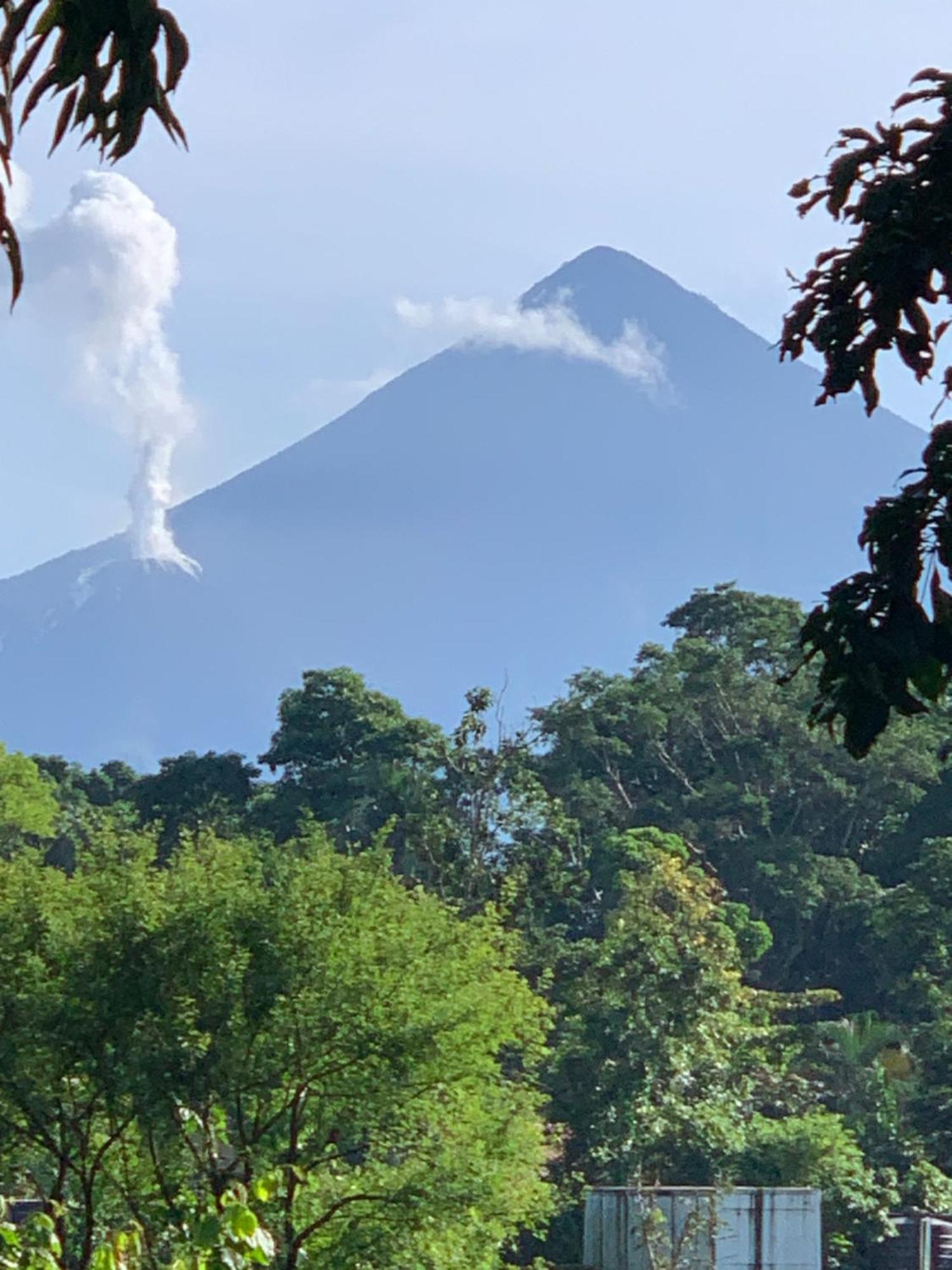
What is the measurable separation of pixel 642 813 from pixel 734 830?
6.24ft

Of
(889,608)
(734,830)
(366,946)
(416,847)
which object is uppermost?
(734,830)

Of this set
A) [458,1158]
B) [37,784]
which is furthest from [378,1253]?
[37,784]

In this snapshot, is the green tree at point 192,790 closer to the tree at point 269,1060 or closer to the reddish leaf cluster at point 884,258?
the tree at point 269,1060

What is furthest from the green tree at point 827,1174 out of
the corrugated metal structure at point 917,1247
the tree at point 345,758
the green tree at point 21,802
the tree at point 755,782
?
the green tree at point 21,802

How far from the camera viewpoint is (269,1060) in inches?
606

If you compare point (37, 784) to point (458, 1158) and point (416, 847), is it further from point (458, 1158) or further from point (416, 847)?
point (458, 1158)

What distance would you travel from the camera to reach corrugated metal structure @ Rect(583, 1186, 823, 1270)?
58.5 feet

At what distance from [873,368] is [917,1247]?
18530 millimetres

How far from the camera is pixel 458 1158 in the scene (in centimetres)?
1527

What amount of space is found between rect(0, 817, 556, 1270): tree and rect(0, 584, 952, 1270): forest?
1.1 inches

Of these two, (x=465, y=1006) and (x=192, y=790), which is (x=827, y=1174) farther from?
(x=192, y=790)

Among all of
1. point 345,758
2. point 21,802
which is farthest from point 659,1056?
point 345,758

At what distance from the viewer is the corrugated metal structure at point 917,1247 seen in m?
18.5

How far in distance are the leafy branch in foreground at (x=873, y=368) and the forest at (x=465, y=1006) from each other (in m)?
0.28
